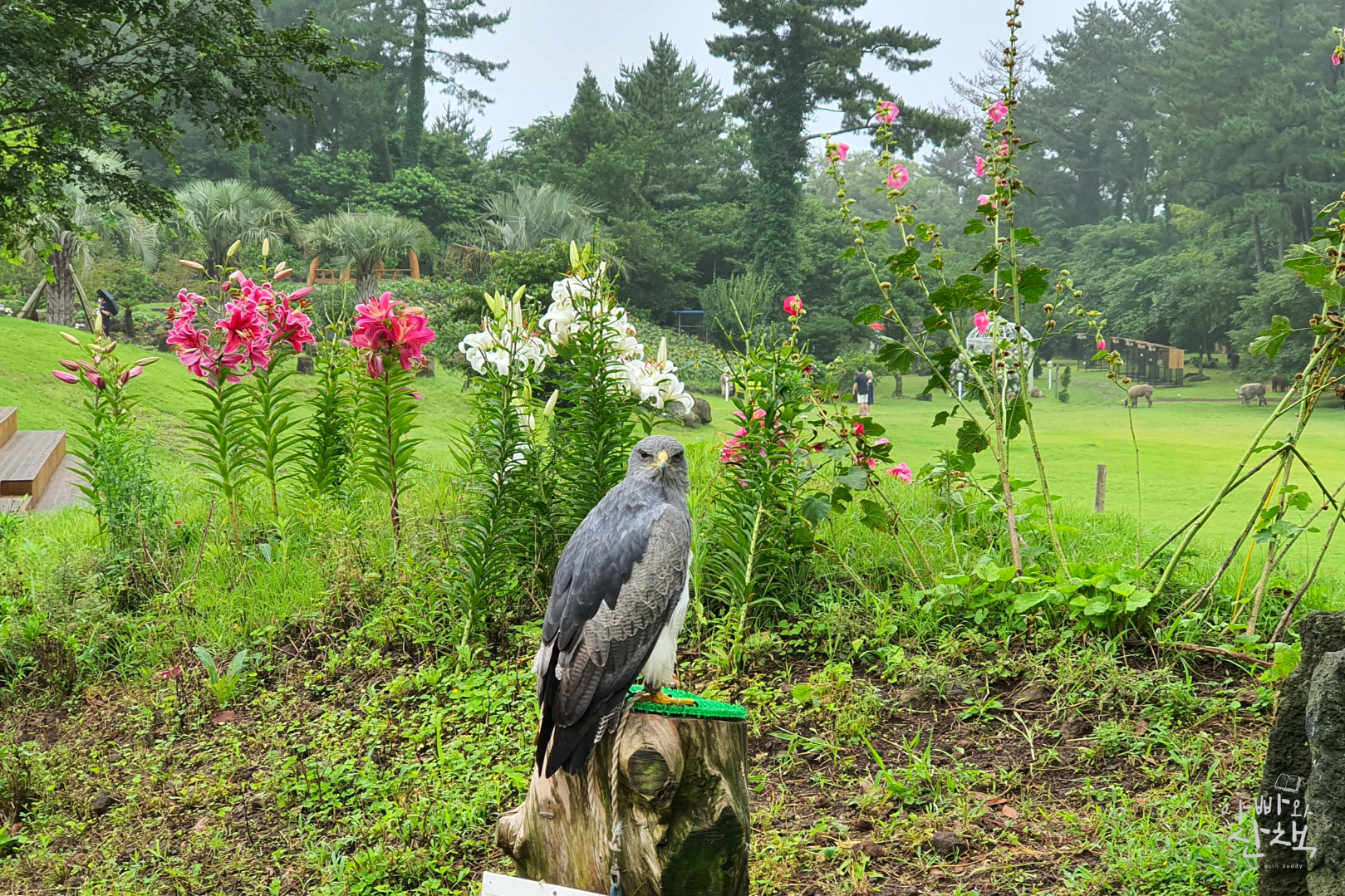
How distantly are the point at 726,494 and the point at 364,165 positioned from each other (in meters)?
26.2

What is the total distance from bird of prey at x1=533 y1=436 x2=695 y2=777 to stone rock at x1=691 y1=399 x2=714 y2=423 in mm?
10194

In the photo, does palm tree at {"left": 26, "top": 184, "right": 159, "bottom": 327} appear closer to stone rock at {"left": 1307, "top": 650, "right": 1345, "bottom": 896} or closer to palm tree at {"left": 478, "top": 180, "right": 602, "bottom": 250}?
palm tree at {"left": 478, "top": 180, "right": 602, "bottom": 250}

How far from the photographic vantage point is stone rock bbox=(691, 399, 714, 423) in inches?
496

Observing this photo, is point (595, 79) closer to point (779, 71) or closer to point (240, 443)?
point (779, 71)

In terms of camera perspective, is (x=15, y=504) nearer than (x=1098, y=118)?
Yes

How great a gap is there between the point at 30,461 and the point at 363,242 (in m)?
14.2

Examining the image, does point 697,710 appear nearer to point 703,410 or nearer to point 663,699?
point 663,699

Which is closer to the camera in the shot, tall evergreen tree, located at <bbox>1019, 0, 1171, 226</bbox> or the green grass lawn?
the green grass lawn

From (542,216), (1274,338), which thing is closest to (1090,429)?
(1274,338)

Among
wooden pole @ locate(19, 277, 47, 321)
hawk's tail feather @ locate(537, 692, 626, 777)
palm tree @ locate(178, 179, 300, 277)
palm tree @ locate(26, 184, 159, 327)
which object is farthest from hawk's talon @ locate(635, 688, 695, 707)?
palm tree @ locate(178, 179, 300, 277)

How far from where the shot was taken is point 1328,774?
1.64m

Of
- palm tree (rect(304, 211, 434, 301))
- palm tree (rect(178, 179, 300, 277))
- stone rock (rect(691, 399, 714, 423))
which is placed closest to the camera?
stone rock (rect(691, 399, 714, 423))

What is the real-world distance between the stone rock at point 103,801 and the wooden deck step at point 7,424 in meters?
6.59

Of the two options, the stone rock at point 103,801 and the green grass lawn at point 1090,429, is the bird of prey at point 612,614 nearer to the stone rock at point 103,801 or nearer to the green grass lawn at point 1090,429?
the green grass lawn at point 1090,429
